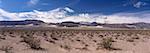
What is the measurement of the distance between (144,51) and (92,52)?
4678 millimetres

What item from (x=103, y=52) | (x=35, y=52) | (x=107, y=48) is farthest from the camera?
(x=107, y=48)

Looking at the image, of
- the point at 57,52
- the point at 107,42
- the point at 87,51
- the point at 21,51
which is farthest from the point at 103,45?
the point at 21,51

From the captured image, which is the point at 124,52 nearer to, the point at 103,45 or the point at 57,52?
the point at 103,45

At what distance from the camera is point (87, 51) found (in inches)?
1176

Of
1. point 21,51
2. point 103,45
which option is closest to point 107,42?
point 103,45

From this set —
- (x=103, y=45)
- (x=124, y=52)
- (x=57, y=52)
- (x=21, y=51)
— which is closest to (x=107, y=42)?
(x=103, y=45)

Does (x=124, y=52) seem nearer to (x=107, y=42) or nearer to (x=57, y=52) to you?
(x=107, y=42)

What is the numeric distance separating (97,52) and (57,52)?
339cm

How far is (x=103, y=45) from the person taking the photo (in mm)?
32750

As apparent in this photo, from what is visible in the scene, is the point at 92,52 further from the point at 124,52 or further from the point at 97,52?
the point at 124,52

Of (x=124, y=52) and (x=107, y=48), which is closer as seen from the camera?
(x=124, y=52)

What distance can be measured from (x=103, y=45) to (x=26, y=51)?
7.98m

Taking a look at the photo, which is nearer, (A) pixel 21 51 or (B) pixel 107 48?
(A) pixel 21 51

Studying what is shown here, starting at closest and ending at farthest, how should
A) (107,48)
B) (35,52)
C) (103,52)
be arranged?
1. (35,52)
2. (103,52)
3. (107,48)
